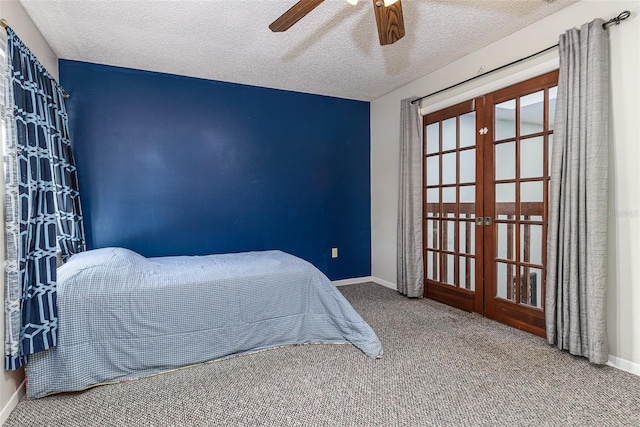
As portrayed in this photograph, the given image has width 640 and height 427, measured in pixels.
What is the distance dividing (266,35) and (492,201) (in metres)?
2.35

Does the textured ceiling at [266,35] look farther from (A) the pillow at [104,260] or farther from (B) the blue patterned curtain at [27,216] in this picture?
(A) the pillow at [104,260]

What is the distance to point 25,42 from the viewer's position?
2.23 m

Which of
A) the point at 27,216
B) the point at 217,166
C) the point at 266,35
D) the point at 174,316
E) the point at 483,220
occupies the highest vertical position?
the point at 266,35

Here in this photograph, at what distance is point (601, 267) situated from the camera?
6.81ft

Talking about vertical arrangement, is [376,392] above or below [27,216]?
below

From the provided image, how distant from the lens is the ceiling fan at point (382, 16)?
166cm

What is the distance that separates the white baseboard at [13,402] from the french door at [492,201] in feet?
11.0

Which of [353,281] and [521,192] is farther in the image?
[353,281]

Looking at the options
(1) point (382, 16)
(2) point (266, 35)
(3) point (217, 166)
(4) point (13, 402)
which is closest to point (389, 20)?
(1) point (382, 16)

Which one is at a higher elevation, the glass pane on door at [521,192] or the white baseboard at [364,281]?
the glass pane on door at [521,192]

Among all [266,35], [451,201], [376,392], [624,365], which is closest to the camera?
[376,392]

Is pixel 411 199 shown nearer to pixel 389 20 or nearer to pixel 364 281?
pixel 364 281

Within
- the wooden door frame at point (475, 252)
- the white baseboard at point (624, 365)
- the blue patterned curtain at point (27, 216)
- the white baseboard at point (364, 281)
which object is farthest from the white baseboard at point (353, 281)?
the blue patterned curtain at point (27, 216)

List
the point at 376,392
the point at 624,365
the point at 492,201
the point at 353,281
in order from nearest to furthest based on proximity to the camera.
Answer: the point at 376,392
the point at 624,365
the point at 492,201
the point at 353,281
